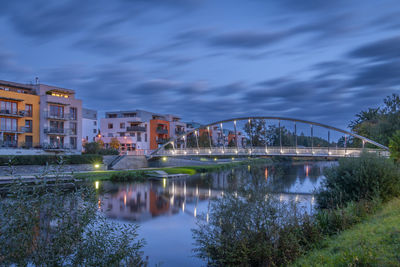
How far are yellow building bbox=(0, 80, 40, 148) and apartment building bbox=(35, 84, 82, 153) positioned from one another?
31.2 inches

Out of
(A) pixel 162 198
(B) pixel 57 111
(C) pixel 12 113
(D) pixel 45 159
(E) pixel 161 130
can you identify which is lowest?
(A) pixel 162 198

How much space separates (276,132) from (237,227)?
57561mm

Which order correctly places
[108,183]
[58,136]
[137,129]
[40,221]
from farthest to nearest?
[137,129], [58,136], [108,183], [40,221]

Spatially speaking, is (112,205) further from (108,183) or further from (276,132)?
(276,132)

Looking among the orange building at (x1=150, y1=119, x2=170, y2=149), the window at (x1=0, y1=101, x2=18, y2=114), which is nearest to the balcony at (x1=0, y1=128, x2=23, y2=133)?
the window at (x1=0, y1=101, x2=18, y2=114)

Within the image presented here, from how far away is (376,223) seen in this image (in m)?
10.1

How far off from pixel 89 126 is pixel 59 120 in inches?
1192

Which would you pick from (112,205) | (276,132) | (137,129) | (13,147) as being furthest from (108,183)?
(276,132)

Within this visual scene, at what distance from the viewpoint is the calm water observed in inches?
435

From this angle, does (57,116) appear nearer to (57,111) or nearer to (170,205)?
(57,111)

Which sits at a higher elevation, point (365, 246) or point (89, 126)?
point (89, 126)

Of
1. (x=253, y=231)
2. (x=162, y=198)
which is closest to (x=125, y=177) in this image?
(x=162, y=198)

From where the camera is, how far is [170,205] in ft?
72.5

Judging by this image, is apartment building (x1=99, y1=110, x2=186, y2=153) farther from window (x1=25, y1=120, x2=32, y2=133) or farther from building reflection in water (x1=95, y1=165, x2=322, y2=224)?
building reflection in water (x1=95, y1=165, x2=322, y2=224)
